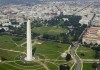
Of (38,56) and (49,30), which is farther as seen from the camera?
(49,30)

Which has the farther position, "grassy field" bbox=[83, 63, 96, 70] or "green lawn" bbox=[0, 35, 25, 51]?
"green lawn" bbox=[0, 35, 25, 51]

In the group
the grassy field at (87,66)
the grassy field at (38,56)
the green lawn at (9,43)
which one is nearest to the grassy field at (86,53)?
the grassy field at (38,56)

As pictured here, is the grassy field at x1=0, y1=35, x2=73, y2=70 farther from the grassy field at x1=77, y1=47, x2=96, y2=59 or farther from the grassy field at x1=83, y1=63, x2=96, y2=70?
the grassy field at x1=77, y1=47, x2=96, y2=59

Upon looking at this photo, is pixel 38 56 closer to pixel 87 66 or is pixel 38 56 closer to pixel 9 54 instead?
pixel 9 54

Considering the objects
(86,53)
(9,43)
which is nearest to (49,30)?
(9,43)

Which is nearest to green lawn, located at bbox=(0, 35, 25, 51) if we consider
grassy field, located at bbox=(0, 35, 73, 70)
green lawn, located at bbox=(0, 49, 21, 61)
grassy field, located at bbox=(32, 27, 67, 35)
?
grassy field, located at bbox=(0, 35, 73, 70)

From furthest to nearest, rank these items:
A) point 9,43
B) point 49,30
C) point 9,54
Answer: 1. point 49,30
2. point 9,43
3. point 9,54

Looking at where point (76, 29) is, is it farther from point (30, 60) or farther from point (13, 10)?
point (13, 10)

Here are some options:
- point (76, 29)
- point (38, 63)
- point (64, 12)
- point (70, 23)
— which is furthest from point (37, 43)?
point (64, 12)
